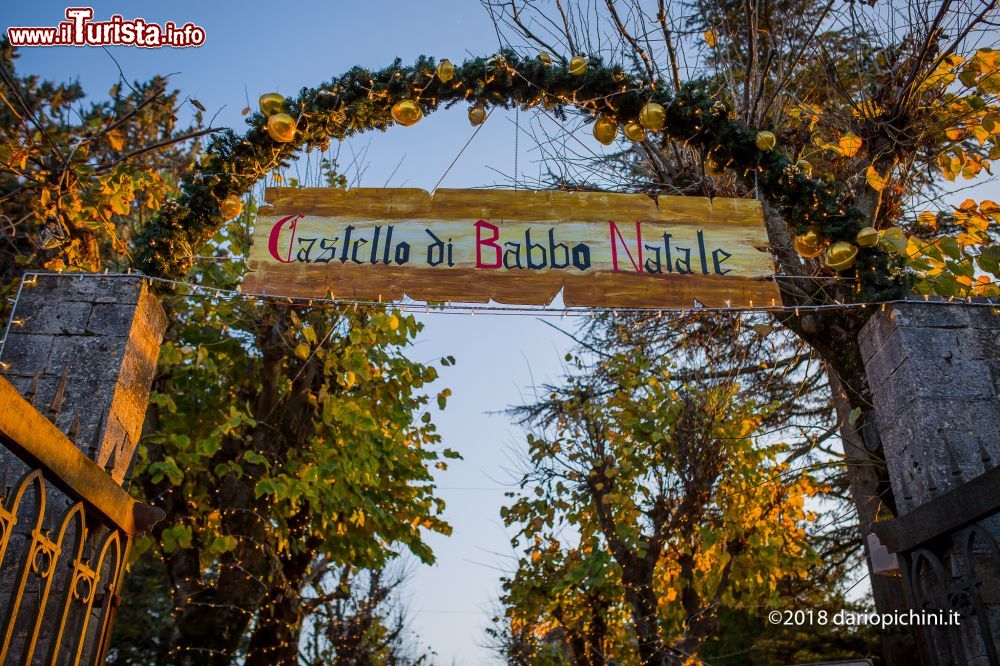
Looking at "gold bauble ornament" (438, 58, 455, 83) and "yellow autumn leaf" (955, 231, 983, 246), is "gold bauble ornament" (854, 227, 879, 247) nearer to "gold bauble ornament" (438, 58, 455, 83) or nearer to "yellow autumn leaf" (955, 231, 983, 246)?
"yellow autumn leaf" (955, 231, 983, 246)

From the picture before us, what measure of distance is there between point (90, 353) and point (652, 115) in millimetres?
3090

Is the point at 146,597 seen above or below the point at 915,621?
above

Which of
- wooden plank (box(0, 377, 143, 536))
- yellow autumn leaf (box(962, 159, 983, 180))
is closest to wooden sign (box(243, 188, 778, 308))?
wooden plank (box(0, 377, 143, 536))

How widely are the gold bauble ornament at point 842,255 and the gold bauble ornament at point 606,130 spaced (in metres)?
1.33

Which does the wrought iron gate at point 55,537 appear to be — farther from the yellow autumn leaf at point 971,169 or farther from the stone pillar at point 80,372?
the yellow autumn leaf at point 971,169

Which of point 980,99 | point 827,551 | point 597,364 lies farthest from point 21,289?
point 827,551

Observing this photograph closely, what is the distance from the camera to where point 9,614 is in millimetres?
2205

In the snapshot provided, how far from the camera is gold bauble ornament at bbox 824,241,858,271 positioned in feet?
12.7

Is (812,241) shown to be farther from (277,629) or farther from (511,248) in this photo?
(277,629)

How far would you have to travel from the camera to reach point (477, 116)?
4.13 meters

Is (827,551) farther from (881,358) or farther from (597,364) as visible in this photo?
(881,358)

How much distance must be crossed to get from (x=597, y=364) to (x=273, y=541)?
4591 millimetres

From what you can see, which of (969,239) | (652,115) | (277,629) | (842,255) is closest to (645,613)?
(277,629)

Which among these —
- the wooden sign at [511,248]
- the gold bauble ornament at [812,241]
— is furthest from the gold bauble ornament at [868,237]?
the wooden sign at [511,248]
